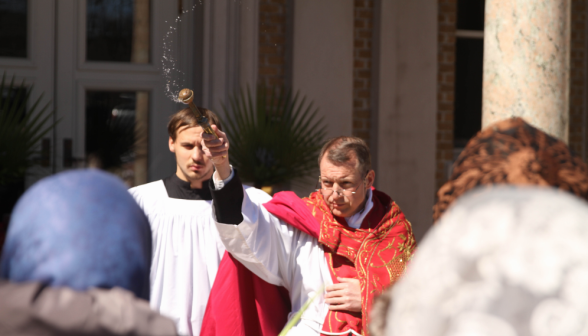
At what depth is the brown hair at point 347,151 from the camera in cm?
273

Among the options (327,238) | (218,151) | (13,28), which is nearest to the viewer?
(218,151)

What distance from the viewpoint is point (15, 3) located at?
5.14 meters

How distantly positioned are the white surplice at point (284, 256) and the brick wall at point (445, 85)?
330 centimetres

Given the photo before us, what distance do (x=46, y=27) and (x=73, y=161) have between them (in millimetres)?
1159

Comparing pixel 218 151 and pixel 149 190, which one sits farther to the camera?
pixel 149 190

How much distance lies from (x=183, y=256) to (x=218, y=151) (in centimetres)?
90

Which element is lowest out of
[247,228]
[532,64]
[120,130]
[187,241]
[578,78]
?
[187,241]

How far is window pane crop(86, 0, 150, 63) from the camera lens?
5.30 meters

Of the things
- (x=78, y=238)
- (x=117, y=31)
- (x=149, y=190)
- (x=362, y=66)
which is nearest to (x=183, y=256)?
(x=149, y=190)

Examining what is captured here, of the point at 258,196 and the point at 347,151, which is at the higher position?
the point at 347,151

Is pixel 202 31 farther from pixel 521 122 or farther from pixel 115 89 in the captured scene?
pixel 521 122

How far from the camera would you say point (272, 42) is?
5.40 m

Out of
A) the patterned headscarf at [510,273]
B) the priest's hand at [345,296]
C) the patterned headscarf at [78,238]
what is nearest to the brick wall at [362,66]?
the priest's hand at [345,296]

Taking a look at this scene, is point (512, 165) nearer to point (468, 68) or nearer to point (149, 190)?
point (149, 190)
